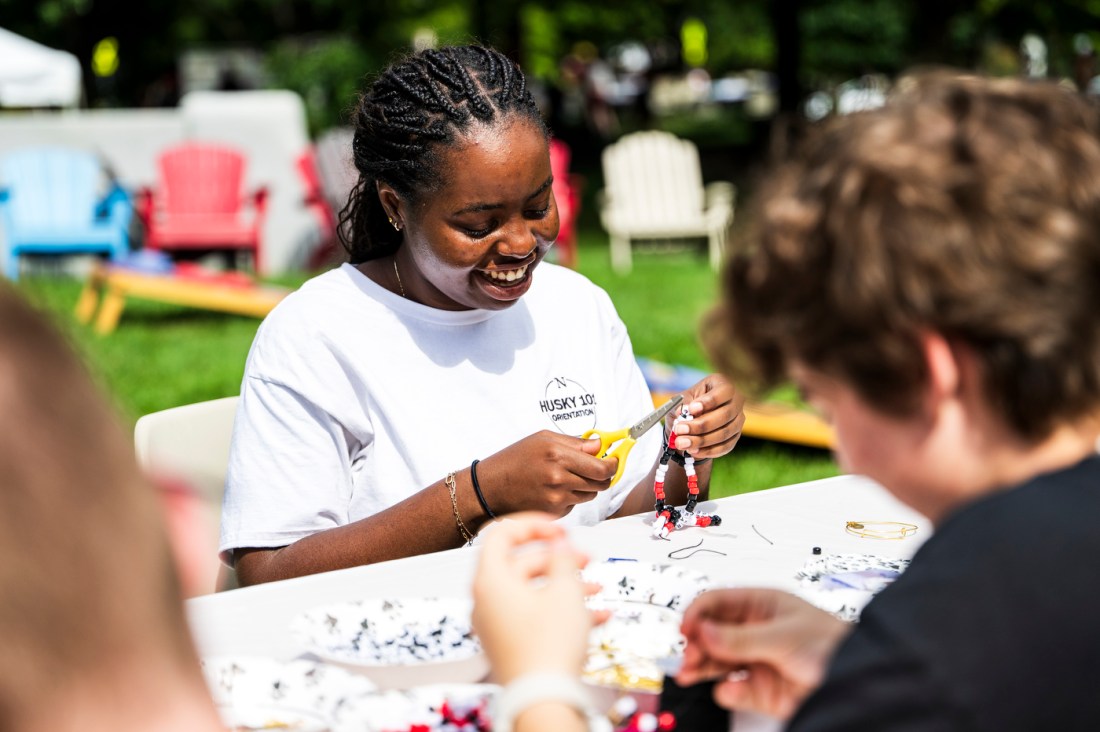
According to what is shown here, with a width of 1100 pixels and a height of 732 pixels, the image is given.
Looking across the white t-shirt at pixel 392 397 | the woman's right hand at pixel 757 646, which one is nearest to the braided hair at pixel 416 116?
the white t-shirt at pixel 392 397

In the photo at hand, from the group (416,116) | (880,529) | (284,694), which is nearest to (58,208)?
(416,116)

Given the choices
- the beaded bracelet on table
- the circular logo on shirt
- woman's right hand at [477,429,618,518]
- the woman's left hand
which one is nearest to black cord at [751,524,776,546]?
the beaded bracelet on table

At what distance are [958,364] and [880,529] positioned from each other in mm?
1281

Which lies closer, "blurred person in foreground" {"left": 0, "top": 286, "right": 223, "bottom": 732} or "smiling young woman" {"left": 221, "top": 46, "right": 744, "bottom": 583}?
"blurred person in foreground" {"left": 0, "top": 286, "right": 223, "bottom": 732}

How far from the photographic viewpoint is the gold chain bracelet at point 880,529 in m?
2.28

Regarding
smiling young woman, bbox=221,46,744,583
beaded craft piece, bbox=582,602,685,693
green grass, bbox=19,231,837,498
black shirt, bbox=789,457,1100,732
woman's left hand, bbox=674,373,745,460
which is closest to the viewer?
black shirt, bbox=789,457,1100,732

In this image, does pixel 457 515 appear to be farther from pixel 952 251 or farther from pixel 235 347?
pixel 235 347

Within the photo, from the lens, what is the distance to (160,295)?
8.92m

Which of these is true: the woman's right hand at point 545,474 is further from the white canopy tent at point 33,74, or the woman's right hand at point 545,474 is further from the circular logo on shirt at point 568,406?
the white canopy tent at point 33,74

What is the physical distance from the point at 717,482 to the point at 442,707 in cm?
394

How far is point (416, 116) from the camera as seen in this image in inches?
101

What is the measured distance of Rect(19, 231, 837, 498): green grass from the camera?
5.61 metres

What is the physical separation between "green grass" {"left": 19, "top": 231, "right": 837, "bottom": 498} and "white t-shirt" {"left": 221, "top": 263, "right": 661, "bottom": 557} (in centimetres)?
159

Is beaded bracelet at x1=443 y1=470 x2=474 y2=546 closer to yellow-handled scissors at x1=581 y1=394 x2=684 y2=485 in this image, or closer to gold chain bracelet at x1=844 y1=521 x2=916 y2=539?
yellow-handled scissors at x1=581 y1=394 x2=684 y2=485
